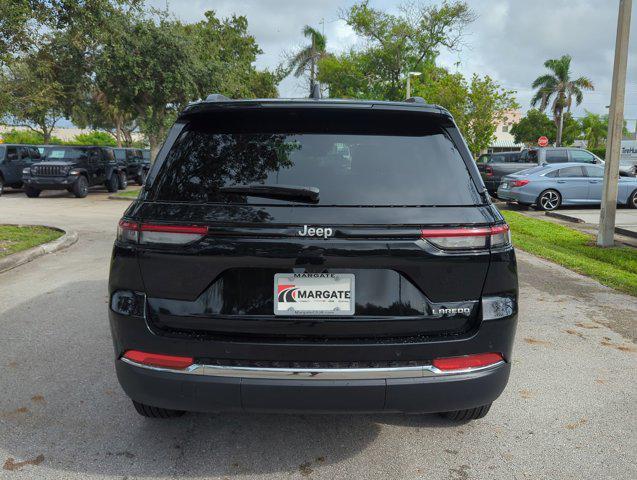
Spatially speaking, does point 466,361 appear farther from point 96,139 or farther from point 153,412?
point 96,139

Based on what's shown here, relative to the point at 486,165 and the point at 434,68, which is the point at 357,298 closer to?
the point at 486,165

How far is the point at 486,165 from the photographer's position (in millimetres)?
20844

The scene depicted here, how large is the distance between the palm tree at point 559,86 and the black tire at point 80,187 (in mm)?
50919

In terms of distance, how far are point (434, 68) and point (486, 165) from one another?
18.3 metres

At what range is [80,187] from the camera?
20031mm

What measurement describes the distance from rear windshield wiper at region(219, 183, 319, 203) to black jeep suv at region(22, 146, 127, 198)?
63.8 feet

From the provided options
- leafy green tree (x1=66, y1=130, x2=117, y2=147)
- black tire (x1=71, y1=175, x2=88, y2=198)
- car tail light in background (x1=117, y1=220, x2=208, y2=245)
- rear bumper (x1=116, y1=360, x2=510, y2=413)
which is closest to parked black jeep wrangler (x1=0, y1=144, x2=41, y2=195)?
black tire (x1=71, y1=175, x2=88, y2=198)

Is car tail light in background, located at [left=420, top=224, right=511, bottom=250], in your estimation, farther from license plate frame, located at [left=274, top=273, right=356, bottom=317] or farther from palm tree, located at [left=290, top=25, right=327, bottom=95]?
palm tree, located at [left=290, top=25, right=327, bottom=95]

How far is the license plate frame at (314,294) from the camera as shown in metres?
2.38

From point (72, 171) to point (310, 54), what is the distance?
30196 mm

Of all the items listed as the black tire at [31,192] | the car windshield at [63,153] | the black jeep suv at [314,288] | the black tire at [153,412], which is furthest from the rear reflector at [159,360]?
the car windshield at [63,153]

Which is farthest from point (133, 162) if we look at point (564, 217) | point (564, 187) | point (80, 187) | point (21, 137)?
point (21, 137)

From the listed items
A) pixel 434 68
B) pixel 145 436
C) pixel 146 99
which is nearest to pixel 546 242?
pixel 145 436

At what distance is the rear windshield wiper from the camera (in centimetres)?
241
